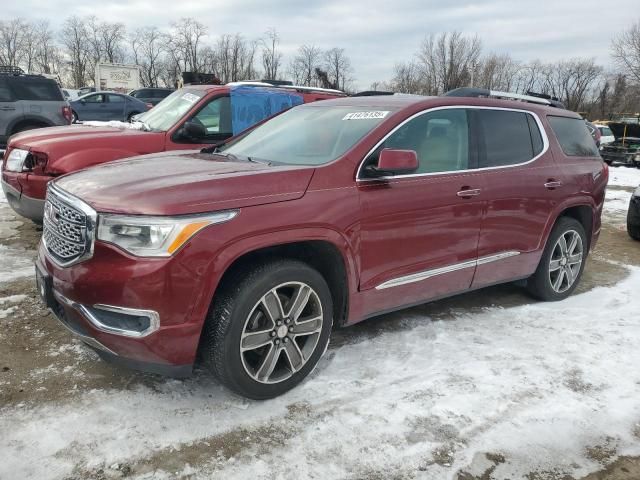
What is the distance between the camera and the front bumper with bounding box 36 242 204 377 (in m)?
2.54

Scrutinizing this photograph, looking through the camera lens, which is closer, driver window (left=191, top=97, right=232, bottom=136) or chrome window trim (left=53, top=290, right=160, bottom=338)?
chrome window trim (left=53, top=290, right=160, bottom=338)

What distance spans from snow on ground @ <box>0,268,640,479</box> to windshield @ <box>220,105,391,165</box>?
1364mm

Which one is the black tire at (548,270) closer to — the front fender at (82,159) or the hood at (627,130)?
the front fender at (82,159)

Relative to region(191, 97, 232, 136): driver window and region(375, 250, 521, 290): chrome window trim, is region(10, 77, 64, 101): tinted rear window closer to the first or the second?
region(191, 97, 232, 136): driver window

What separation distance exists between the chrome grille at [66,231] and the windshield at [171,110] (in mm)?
3171

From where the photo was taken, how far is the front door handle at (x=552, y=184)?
14.6 ft

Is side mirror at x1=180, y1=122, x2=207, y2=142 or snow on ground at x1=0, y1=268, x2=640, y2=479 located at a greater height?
side mirror at x1=180, y1=122, x2=207, y2=142

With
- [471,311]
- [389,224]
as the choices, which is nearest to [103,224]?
[389,224]

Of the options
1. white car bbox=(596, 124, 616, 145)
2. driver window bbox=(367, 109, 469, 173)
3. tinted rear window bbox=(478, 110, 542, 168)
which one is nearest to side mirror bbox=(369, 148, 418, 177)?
driver window bbox=(367, 109, 469, 173)

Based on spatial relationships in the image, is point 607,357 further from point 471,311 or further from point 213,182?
point 213,182

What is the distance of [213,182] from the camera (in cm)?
279

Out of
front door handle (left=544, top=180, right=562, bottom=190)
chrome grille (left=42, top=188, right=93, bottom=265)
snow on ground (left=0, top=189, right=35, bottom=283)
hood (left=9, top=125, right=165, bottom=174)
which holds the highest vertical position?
hood (left=9, top=125, right=165, bottom=174)

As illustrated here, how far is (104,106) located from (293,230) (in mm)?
18941

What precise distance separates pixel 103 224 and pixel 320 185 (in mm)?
1194
